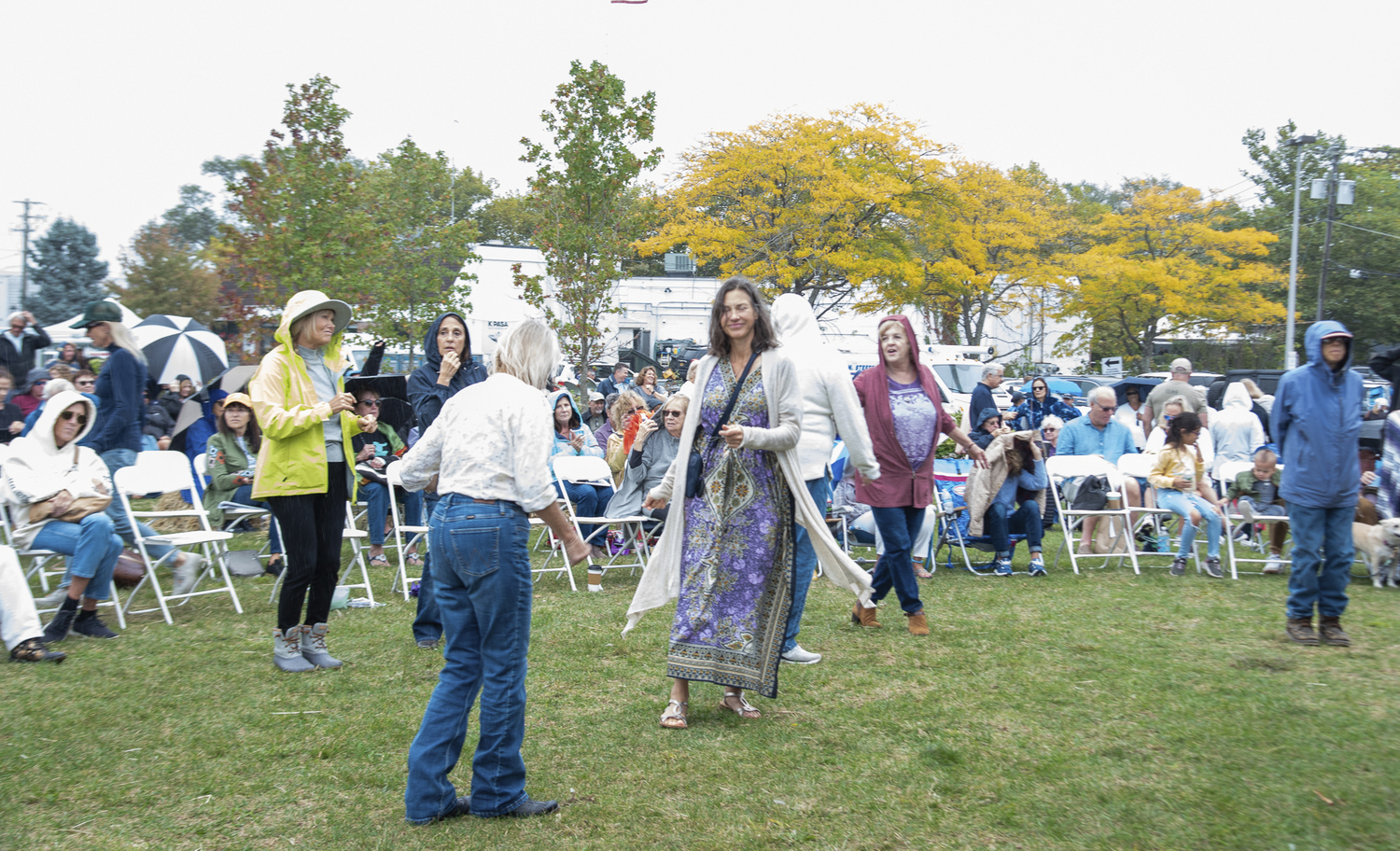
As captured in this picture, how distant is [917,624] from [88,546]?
505 cm

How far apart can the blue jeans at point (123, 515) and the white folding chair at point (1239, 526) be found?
8.57 meters

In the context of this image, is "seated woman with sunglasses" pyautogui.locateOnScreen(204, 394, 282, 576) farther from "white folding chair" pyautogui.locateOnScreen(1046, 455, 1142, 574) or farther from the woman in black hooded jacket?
"white folding chair" pyautogui.locateOnScreen(1046, 455, 1142, 574)

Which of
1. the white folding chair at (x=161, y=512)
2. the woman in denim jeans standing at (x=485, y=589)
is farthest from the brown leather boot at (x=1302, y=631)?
the white folding chair at (x=161, y=512)

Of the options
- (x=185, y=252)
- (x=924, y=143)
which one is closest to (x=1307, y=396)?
(x=924, y=143)

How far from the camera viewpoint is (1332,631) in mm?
5902

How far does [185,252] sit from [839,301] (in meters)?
22.8

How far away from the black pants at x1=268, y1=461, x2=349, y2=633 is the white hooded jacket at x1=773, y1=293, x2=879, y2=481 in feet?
8.05

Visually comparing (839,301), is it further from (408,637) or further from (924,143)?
(408,637)

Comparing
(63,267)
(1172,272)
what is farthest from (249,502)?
(63,267)

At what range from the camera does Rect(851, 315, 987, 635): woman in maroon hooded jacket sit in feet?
19.9

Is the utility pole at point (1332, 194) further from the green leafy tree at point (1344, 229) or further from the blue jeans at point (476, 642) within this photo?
the blue jeans at point (476, 642)

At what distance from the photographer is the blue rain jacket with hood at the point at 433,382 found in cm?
549

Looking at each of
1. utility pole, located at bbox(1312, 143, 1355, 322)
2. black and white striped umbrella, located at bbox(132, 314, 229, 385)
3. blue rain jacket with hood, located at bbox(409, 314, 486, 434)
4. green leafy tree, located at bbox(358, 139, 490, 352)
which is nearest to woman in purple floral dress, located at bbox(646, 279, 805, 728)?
blue rain jacket with hood, located at bbox(409, 314, 486, 434)

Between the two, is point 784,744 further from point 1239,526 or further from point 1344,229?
point 1344,229
